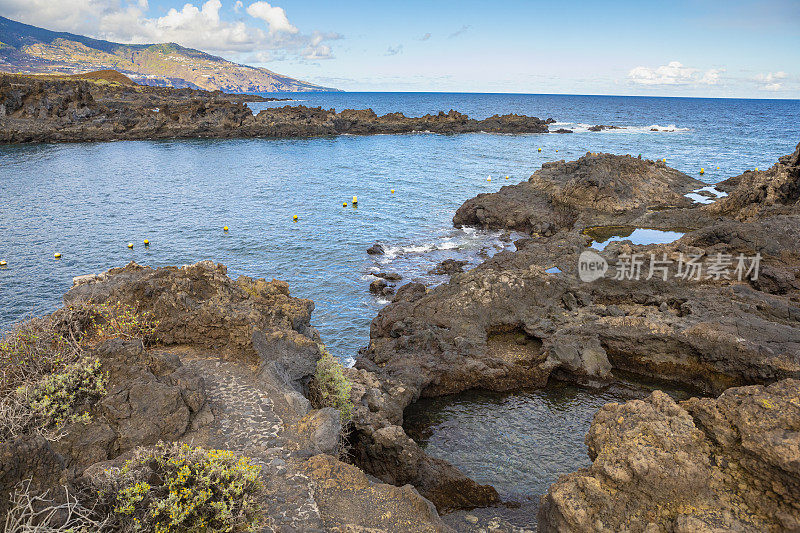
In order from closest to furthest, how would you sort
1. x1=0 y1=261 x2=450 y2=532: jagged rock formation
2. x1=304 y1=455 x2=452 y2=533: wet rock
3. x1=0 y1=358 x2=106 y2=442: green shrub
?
x1=0 y1=261 x2=450 y2=532: jagged rock formation
x1=304 y1=455 x2=452 y2=533: wet rock
x1=0 y1=358 x2=106 y2=442: green shrub

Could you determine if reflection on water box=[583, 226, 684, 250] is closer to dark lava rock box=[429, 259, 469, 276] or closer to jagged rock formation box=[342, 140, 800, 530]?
jagged rock formation box=[342, 140, 800, 530]

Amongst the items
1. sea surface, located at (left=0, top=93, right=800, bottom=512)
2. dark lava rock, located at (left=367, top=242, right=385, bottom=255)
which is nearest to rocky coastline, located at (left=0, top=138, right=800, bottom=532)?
sea surface, located at (left=0, top=93, right=800, bottom=512)

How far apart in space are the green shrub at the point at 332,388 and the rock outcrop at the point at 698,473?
5.54 m

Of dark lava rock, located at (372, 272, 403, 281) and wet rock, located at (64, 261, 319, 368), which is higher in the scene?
wet rock, located at (64, 261, 319, 368)

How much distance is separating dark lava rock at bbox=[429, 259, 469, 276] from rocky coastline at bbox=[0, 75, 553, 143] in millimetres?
75556

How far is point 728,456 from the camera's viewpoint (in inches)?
304

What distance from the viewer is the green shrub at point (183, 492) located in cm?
628

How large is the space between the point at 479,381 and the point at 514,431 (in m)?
2.39

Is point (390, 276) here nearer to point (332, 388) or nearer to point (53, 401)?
point (332, 388)

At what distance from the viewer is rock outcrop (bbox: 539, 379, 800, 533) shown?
6.90m

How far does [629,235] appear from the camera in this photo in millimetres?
32281

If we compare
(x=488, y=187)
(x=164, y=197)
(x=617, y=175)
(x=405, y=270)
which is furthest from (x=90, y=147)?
(x=617, y=175)

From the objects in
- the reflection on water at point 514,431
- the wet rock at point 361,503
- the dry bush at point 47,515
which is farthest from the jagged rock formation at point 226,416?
the reflection on water at point 514,431

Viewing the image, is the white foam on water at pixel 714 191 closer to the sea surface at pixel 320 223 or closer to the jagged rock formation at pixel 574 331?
the sea surface at pixel 320 223
